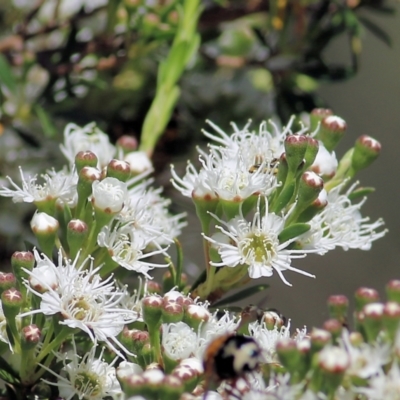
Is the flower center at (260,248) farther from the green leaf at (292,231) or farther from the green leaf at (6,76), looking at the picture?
the green leaf at (6,76)

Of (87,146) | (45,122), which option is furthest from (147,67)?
(87,146)

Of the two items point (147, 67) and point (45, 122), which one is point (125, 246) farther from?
point (147, 67)

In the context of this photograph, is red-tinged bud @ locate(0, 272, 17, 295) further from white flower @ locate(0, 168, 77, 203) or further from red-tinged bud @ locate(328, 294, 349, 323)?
red-tinged bud @ locate(328, 294, 349, 323)

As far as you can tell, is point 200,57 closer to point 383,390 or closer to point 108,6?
point 108,6

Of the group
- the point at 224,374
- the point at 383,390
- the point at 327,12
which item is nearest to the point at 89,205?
the point at 224,374

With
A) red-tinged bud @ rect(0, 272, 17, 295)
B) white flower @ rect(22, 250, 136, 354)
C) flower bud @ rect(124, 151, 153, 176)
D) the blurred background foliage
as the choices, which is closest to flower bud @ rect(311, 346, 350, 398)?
white flower @ rect(22, 250, 136, 354)

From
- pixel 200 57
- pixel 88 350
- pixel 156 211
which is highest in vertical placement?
pixel 200 57
